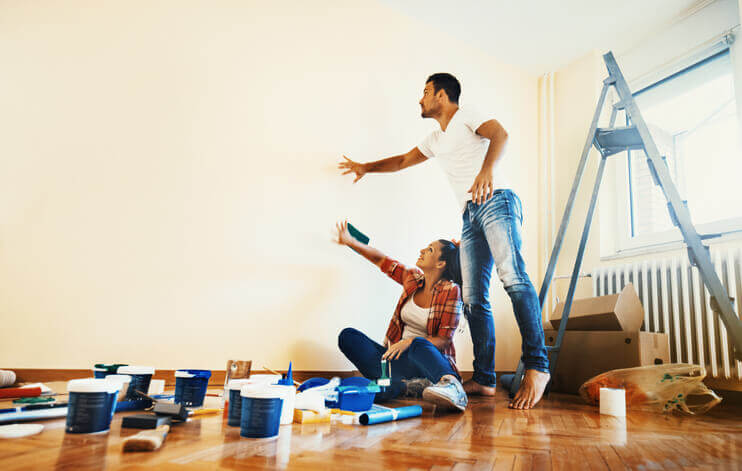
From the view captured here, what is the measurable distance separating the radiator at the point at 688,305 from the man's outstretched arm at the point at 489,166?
4.01ft

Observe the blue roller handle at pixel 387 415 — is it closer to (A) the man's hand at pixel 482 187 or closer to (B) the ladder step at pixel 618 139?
(A) the man's hand at pixel 482 187

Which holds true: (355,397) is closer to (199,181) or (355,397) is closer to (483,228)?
(483,228)

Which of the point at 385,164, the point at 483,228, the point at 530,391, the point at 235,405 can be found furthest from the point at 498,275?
the point at 235,405

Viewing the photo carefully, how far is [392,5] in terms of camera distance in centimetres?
287

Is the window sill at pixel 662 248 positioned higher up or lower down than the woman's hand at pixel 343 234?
higher up

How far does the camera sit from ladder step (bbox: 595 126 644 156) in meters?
2.34

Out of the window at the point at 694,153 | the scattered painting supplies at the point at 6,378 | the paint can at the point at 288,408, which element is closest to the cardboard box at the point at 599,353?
the window at the point at 694,153

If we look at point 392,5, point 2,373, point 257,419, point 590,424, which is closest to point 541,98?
point 392,5

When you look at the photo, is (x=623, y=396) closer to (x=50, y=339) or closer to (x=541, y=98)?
(x=50, y=339)

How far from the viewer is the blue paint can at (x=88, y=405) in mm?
946

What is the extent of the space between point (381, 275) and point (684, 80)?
2.29m

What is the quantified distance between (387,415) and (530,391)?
77cm

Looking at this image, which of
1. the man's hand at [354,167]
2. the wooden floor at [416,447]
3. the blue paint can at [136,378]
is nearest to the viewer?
the wooden floor at [416,447]

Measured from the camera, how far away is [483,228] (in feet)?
7.00
